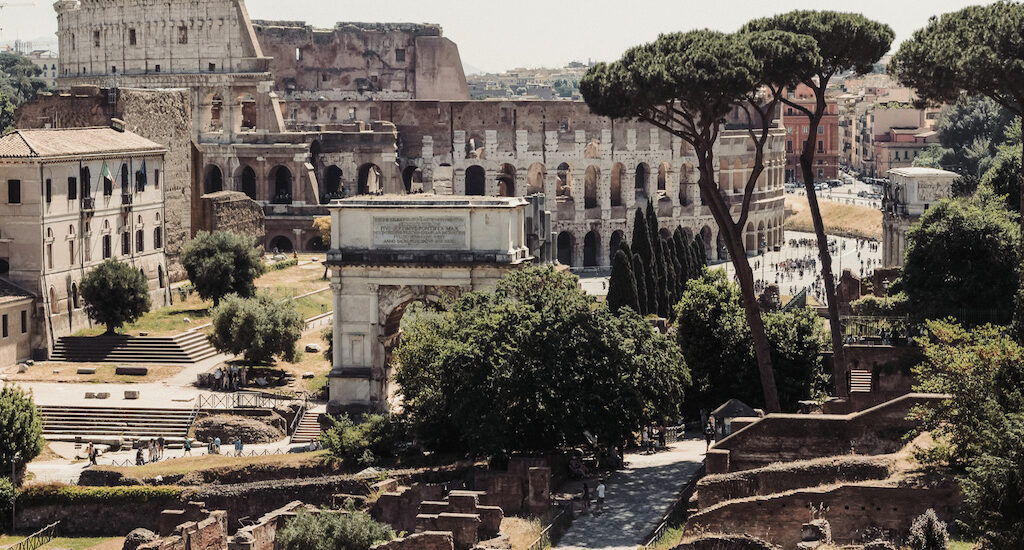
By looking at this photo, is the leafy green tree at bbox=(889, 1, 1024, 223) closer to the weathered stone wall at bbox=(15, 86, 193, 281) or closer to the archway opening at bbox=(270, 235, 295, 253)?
the weathered stone wall at bbox=(15, 86, 193, 281)

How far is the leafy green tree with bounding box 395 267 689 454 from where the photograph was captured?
147ft

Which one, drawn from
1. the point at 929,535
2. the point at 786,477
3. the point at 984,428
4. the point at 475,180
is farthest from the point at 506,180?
the point at 929,535

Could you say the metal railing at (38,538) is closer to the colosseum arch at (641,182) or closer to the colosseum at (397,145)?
the colosseum at (397,145)

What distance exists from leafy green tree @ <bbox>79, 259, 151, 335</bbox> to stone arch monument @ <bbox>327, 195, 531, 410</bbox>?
11943 mm

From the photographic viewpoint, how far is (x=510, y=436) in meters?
44.7

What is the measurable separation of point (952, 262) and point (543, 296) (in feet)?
43.4

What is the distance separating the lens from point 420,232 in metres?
58.7

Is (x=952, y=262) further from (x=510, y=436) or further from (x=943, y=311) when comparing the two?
(x=510, y=436)

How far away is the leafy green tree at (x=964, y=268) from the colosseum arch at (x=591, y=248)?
58.4 meters

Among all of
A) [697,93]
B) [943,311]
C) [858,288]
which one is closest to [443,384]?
[697,93]

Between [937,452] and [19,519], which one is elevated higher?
[937,452]

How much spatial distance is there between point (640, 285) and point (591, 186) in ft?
158

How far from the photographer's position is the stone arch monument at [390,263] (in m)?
58.1

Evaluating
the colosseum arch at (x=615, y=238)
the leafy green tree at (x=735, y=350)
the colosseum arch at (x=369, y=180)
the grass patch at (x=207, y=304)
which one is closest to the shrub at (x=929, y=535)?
the leafy green tree at (x=735, y=350)
